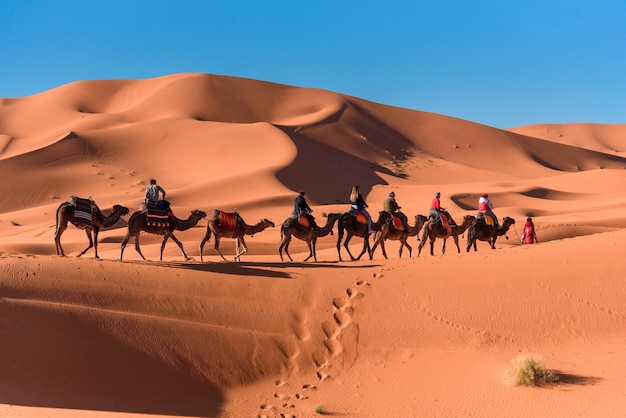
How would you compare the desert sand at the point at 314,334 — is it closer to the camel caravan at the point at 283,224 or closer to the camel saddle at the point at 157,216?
the camel saddle at the point at 157,216

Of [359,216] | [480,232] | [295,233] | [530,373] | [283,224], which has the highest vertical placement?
[359,216]

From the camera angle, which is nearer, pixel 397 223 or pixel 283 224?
pixel 283 224

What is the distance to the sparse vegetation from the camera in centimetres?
1085

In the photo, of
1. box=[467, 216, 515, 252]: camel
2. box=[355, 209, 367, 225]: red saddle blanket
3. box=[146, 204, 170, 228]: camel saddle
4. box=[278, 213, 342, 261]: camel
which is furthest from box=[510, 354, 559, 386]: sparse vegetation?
box=[467, 216, 515, 252]: camel

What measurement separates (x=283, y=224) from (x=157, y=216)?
12.4ft

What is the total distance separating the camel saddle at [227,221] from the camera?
19125 mm

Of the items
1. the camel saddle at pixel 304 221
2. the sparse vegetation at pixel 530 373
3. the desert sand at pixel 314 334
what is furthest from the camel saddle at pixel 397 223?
the sparse vegetation at pixel 530 373

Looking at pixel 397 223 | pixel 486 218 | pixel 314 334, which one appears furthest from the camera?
pixel 486 218

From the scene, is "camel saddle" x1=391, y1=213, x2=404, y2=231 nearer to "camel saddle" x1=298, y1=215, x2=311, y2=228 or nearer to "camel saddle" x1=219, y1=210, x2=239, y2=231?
"camel saddle" x1=298, y1=215, x2=311, y2=228

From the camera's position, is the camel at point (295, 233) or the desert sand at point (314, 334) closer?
the desert sand at point (314, 334)

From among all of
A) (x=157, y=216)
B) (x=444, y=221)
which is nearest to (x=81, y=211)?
(x=157, y=216)

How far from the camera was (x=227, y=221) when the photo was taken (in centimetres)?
1922

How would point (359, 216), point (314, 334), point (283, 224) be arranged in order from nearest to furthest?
point (314, 334)
point (359, 216)
point (283, 224)

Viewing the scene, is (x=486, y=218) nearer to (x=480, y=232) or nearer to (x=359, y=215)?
(x=480, y=232)
